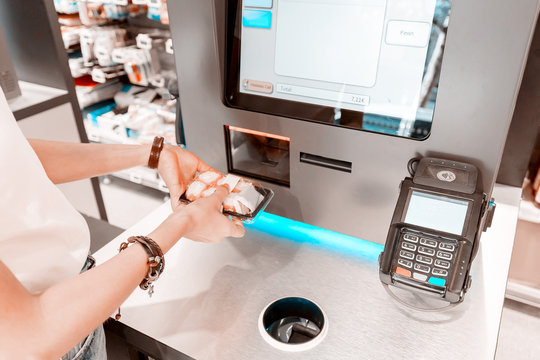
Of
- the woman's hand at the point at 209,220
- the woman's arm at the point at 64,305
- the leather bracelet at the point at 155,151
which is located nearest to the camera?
the woman's arm at the point at 64,305

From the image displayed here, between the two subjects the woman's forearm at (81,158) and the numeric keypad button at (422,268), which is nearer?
the numeric keypad button at (422,268)

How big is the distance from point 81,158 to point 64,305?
0.39 m

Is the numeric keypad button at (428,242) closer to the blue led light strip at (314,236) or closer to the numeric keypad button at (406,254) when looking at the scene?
the numeric keypad button at (406,254)

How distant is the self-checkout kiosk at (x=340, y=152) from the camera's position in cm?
66

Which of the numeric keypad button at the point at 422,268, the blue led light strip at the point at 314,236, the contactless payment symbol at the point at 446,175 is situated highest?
the contactless payment symbol at the point at 446,175

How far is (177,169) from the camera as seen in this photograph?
2.84ft

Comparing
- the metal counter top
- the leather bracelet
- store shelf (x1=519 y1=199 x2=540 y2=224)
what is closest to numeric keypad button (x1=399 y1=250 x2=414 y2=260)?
the metal counter top

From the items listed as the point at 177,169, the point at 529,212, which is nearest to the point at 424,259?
the point at 177,169

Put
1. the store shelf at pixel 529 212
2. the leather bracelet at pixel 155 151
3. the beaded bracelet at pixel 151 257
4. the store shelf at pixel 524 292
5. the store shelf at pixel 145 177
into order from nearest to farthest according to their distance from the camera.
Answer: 1. the beaded bracelet at pixel 151 257
2. the leather bracelet at pixel 155 151
3. the store shelf at pixel 529 212
4. the store shelf at pixel 524 292
5. the store shelf at pixel 145 177

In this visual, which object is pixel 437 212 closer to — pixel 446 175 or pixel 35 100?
pixel 446 175

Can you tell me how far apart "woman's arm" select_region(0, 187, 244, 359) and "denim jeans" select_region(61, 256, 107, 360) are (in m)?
0.18

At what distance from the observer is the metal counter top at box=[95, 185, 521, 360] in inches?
26.3

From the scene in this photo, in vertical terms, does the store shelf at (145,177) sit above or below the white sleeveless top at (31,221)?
below

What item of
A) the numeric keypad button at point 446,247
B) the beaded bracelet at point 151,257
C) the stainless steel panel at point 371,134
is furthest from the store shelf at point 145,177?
the numeric keypad button at point 446,247
